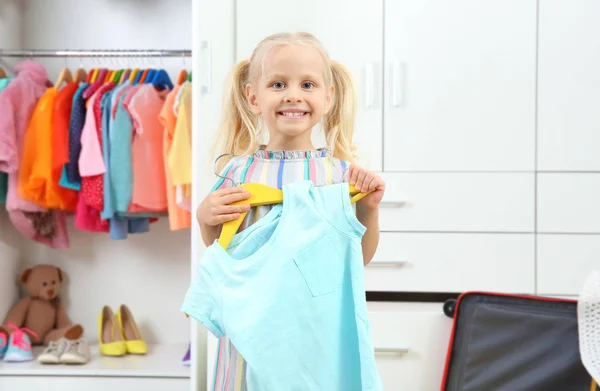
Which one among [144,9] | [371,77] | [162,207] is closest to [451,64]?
[371,77]

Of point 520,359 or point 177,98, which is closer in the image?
point 520,359

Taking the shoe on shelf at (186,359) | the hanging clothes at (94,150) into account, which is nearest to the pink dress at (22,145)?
the hanging clothes at (94,150)

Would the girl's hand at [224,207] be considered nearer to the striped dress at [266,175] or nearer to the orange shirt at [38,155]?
the striped dress at [266,175]

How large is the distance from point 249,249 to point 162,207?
1.35 meters

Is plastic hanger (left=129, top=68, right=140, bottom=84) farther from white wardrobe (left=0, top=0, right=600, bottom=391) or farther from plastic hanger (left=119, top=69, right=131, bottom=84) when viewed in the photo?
white wardrobe (left=0, top=0, right=600, bottom=391)

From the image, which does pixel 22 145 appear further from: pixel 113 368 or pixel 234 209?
pixel 234 209

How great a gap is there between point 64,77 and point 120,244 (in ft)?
2.23

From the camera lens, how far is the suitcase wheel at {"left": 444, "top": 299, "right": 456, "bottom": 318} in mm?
1999

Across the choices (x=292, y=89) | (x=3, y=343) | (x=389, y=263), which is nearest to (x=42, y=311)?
(x=3, y=343)

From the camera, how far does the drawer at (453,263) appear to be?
6.88ft

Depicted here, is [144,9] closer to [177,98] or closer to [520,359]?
[177,98]

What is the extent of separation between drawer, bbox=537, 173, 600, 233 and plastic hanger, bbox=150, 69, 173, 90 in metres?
1.32

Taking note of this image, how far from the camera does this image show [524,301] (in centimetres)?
192

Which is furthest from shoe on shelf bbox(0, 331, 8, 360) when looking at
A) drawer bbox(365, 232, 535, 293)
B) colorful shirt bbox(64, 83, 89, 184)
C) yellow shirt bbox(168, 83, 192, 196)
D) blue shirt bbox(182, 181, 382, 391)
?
blue shirt bbox(182, 181, 382, 391)
